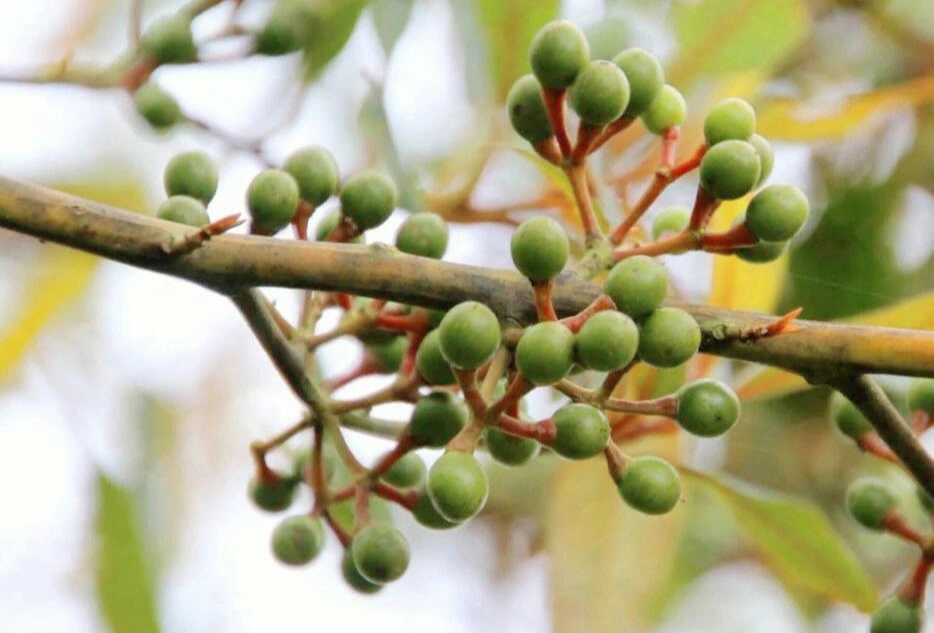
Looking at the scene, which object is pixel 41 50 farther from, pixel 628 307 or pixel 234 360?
pixel 628 307

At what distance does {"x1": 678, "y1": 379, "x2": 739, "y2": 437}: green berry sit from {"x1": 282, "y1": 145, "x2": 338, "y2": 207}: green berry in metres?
0.23

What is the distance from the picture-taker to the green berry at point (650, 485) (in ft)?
2.31

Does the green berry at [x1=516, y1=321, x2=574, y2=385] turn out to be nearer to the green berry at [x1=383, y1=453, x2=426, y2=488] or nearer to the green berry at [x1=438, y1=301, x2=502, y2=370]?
the green berry at [x1=438, y1=301, x2=502, y2=370]

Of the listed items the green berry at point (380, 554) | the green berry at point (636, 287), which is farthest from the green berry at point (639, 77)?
the green berry at point (380, 554)

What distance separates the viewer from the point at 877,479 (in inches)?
37.3

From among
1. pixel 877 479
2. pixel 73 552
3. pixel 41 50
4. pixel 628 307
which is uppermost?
pixel 628 307

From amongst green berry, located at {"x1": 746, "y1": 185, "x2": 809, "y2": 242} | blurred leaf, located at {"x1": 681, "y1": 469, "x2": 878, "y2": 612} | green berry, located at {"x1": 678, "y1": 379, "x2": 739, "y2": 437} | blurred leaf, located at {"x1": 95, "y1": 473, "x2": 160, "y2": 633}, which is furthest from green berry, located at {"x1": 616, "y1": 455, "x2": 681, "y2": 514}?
blurred leaf, located at {"x1": 95, "y1": 473, "x2": 160, "y2": 633}

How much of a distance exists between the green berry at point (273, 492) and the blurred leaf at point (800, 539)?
0.33 m

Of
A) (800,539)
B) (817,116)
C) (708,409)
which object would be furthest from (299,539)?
(817,116)

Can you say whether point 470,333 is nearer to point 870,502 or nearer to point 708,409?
point 708,409

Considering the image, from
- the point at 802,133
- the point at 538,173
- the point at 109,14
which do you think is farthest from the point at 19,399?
the point at 802,133

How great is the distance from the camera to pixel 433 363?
743 millimetres

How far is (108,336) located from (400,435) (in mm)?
1042

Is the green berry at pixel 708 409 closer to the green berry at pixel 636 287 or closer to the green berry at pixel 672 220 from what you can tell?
the green berry at pixel 636 287
